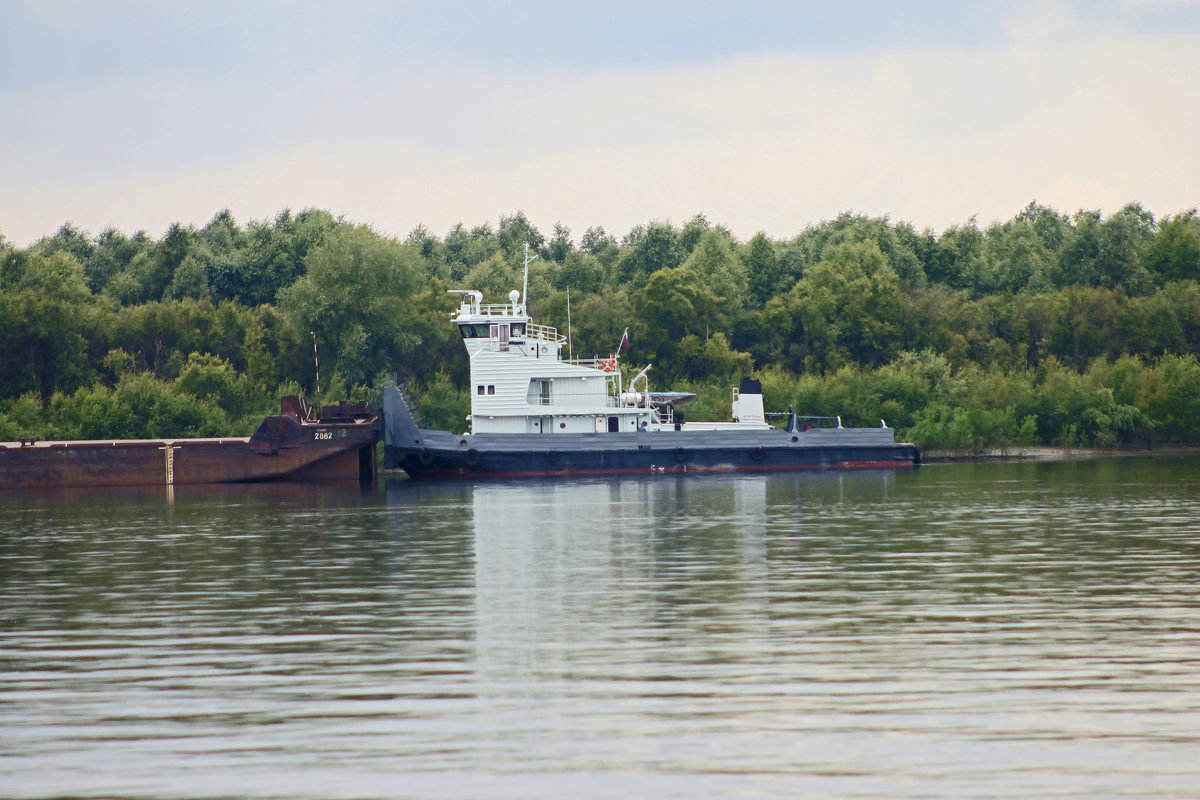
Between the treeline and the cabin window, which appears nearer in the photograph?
the cabin window

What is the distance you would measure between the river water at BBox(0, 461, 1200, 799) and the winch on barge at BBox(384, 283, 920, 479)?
21794mm

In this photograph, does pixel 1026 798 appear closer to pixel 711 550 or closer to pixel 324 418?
pixel 711 550

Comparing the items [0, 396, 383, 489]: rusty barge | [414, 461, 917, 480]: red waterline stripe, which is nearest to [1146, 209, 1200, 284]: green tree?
[414, 461, 917, 480]: red waterline stripe

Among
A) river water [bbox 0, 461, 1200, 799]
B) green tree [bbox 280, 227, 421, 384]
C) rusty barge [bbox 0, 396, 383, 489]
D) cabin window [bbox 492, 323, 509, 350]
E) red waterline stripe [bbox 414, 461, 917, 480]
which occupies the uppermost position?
green tree [bbox 280, 227, 421, 384]

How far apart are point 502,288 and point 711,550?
62016 mm

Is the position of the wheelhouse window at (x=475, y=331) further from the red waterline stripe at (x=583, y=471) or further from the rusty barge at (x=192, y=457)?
the red waterline stripe at (x=583, y=471)

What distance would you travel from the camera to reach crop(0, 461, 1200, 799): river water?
36.9 ft

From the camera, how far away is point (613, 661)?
51.5 feet

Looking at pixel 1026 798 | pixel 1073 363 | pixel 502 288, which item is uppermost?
pixel 502 288

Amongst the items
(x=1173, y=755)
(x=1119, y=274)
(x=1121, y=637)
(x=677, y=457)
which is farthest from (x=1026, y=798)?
(x=1119, y=274)

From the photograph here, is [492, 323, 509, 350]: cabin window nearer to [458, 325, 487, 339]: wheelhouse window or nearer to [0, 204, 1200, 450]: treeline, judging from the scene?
[458, 325, 487, 339]: wheelhouse window

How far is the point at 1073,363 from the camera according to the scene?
8225 cm

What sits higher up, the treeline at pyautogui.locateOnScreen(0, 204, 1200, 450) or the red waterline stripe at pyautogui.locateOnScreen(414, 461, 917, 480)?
the treeline at pyautogui.locateOnScreen(0, 204, 1200, 450)

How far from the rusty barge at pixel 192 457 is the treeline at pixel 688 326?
519 inches
